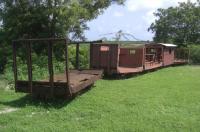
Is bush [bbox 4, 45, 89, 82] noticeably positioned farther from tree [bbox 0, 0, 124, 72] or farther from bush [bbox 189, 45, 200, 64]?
bush [bbox 189, 45, 200, 64]

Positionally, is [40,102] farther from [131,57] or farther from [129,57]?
[129,57]

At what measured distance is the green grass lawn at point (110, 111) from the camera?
8320 mm

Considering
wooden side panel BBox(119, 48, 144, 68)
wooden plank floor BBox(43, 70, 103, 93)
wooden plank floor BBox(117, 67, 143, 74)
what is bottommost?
wooden plank floor BBox(117, 67, 143, 74)

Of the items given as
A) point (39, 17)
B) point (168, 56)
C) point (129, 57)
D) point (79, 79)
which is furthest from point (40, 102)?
point (168, 56)

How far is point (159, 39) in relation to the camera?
4397cm

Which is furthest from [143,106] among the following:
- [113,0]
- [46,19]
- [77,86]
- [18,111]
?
[113,0]

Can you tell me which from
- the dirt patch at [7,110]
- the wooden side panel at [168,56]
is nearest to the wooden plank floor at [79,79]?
the dirt patch at [7,110]

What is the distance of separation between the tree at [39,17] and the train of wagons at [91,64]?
1.01 m

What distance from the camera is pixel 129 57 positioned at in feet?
67.5

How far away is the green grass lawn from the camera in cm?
832

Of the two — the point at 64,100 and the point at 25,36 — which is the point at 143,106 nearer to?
the point at 64,100

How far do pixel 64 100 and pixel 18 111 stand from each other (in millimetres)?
1487

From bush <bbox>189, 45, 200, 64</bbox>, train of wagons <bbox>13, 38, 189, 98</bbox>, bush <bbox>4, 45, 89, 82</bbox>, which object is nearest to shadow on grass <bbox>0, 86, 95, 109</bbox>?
train of wagons <bbox>13, 38, 189, 98</bbox>

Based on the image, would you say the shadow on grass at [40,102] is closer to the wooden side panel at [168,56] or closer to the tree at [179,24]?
the wooden side panel at [168,56]
